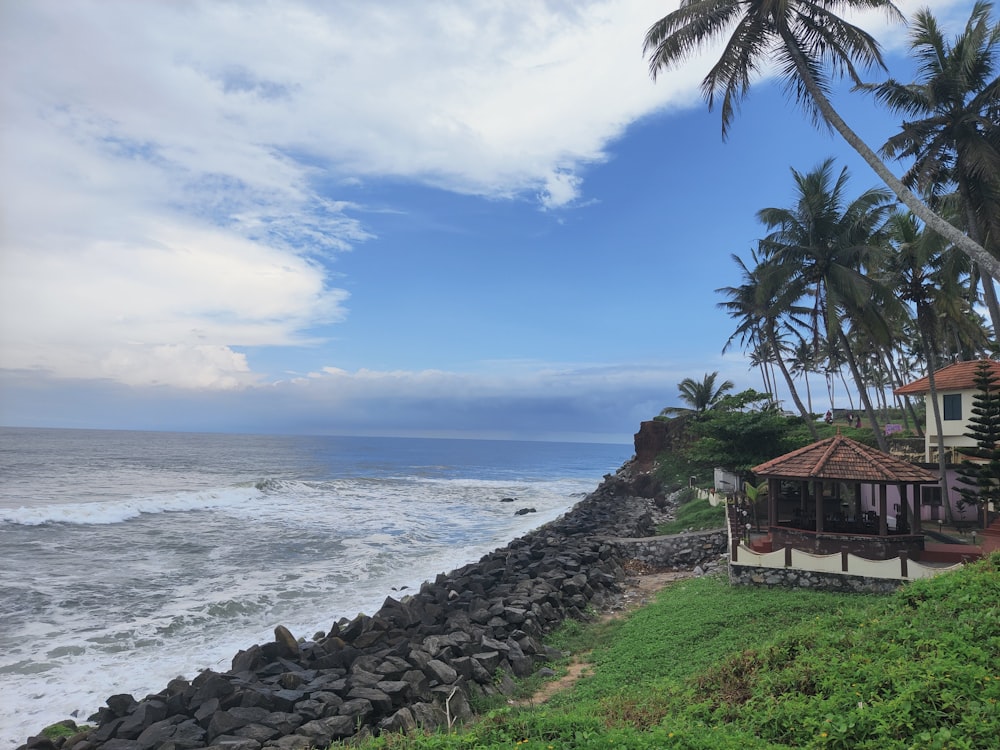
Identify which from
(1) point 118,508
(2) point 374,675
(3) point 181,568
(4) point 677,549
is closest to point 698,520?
(4) point 677,549

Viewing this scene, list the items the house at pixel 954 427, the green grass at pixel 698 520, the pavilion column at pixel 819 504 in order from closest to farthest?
the pavilion column at pixel 819 504 < the house at pixel 954 427 < the green grass at pixel 698 520

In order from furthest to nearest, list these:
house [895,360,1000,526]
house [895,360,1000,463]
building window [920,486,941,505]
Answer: building window [920,486,941,505] < house [895,360,1000,463] < house [895,360,1000,526]

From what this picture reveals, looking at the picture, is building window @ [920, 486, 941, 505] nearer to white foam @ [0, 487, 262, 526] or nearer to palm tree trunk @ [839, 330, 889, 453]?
palm tree trunk @ [839, 330, 889, 453]

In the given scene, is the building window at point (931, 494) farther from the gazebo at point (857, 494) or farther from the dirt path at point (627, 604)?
the dirt path at point (627, 604)

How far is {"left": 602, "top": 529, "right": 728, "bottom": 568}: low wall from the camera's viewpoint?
17.5 metres

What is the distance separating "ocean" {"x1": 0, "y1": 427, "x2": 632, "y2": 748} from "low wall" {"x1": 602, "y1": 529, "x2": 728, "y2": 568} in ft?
19.5

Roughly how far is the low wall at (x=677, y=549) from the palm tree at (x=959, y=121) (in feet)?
32.9

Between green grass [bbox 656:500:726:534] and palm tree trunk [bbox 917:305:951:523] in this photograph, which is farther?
green grass [bbox 656:500:726:534]

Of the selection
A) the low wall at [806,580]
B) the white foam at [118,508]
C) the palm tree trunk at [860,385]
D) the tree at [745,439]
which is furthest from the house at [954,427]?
the white foam at [118,508]

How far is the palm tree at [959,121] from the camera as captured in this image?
14219mm

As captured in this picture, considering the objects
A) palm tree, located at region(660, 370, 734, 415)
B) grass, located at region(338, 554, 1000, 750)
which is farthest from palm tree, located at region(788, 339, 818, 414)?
grass, located at region(338, 554, 1000, 750)

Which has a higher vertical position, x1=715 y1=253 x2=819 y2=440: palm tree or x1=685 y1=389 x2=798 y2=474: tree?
x1=715 y1=253 x2=819 y2=440: palm tree

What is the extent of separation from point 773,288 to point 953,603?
16413mm

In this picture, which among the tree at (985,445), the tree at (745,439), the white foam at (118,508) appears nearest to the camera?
the tree at (985,445)
